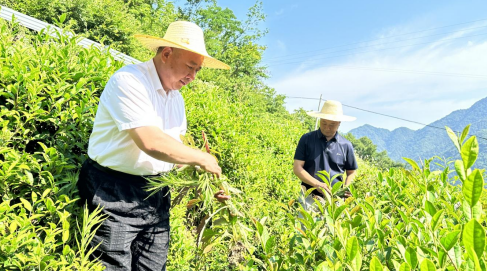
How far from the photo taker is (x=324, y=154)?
14.1ft

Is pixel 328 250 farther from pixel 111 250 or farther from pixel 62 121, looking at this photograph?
pixel 62 121

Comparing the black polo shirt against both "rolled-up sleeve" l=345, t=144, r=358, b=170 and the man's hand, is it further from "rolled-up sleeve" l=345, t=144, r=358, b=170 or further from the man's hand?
the man's hand

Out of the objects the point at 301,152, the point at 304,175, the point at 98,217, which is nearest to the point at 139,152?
the point at 98,217

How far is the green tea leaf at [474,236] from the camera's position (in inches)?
29.2

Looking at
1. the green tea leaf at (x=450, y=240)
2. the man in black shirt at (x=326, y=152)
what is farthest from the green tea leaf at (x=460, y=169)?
the man in black shirt at (x=326, y=152)

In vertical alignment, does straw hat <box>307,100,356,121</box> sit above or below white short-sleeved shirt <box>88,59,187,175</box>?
above

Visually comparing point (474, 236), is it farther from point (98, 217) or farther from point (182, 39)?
point (182, 39)

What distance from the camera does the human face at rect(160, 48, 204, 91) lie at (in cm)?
227

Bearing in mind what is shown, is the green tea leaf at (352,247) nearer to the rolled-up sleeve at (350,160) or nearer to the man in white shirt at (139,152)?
the man in white shirt at (139,152)

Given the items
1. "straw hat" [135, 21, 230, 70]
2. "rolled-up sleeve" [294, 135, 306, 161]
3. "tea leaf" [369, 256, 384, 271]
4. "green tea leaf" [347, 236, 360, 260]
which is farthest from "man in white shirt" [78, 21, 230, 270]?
"rolled-up sleeve" [294, 135, 306, 161]

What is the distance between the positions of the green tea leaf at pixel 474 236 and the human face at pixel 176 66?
6.08 ft

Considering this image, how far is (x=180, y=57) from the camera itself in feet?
7.45

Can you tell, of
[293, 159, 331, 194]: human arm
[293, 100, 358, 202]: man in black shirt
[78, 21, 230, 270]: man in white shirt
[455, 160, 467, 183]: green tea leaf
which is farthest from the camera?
[293, 100, 358, 202]: man in black shirt

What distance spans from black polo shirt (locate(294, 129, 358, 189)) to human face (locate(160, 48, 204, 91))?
2.41 meters
